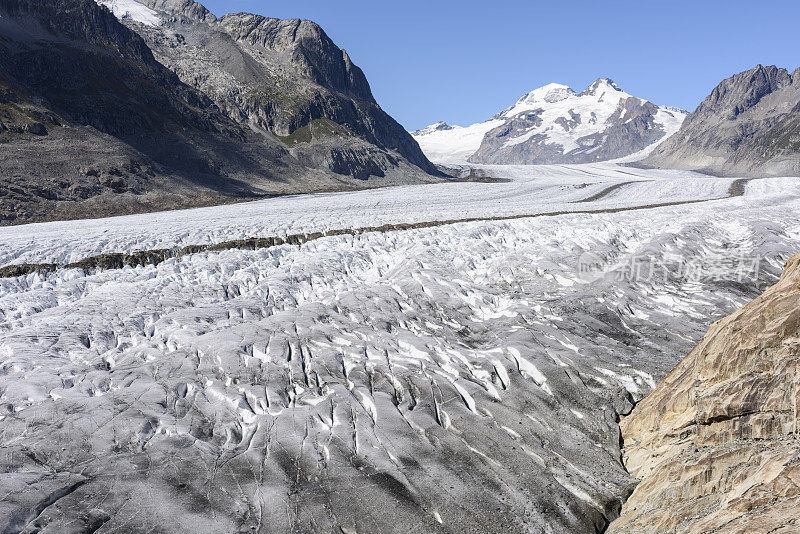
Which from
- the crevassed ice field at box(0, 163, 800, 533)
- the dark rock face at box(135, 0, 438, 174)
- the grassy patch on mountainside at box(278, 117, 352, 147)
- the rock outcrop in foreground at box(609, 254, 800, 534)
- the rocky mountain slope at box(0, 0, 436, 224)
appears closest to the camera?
the rock outcrop in foreground at box(609, 254, 800, 534)

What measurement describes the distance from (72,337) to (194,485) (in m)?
8.54

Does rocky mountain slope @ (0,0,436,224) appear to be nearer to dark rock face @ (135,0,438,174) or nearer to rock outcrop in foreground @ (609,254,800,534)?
dark rock face @ (135,0,438,174)

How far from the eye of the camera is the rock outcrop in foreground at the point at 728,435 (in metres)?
7.34

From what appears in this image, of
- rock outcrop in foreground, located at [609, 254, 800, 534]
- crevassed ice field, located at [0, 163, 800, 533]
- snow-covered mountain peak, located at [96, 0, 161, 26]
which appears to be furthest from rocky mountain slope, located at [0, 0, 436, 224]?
rock outcrop in foreground, located at [609, 254, 800, 534]

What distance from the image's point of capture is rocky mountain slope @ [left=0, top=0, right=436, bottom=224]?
217 feet

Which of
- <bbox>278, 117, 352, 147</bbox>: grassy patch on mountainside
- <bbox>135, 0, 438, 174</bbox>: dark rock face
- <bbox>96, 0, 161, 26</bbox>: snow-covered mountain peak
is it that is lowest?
<bbox>278, 117, 352, 147</bbox>: grassy patch on mountainside

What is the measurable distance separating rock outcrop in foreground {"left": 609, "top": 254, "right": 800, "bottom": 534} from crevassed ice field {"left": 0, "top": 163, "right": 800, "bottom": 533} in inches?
40.9

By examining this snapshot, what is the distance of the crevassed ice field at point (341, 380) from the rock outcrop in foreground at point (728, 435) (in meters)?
1.04

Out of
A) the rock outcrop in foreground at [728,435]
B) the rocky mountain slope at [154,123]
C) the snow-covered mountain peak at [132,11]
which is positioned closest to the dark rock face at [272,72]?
the rocky mountain slope at [154,123]

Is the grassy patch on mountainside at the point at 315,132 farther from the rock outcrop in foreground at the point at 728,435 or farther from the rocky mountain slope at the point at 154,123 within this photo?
the rock outcrop in foreground at the point at 728,435

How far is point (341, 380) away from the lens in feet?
47.0

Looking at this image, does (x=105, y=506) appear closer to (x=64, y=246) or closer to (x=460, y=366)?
(x=460, y=366)

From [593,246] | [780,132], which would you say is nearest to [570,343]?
[593,246]

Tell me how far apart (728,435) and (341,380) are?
32.1 feet
